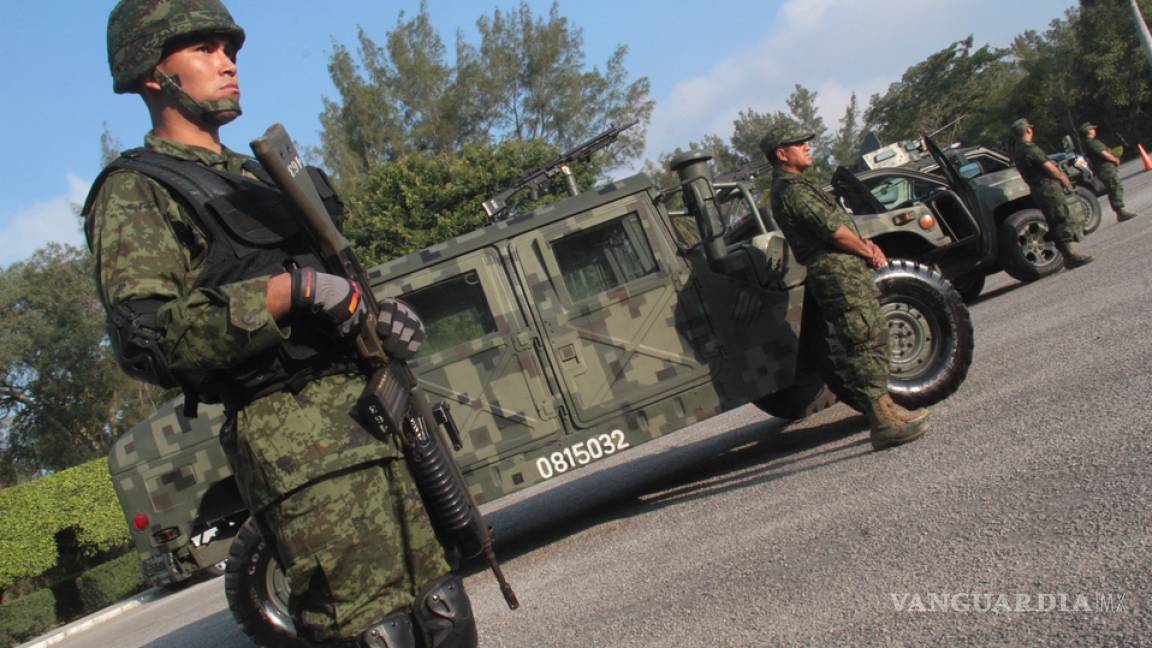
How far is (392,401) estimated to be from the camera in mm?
2318

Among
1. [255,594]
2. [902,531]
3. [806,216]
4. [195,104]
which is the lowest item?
[902,531]

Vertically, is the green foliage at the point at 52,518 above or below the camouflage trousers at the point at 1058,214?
above

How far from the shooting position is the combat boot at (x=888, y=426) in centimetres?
527

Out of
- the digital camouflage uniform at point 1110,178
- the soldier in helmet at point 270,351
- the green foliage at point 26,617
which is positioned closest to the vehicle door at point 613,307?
the soldier in helmet at point 270,351

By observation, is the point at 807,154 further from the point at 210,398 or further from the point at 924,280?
the point at 210,398

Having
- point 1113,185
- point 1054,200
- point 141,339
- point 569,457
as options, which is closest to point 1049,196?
point 1054,200

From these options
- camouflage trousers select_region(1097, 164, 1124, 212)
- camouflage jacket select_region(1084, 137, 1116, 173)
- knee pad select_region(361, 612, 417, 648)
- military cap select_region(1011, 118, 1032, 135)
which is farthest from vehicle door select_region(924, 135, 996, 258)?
knee pad select_region(361, 612, 417, 648)

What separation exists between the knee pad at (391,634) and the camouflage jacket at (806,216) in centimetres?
395

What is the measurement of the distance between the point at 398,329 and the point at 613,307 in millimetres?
3864

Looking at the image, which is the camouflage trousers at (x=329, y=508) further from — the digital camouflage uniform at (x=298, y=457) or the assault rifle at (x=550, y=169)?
the assault rifle at (x=550, y=169)

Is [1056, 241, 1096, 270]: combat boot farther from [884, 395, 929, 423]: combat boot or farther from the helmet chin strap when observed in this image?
the helmet chin strap

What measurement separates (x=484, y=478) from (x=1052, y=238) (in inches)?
278

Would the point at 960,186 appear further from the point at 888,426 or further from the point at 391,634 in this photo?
the point at 391,634

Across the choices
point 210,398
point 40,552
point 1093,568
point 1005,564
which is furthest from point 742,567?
point 40,552
